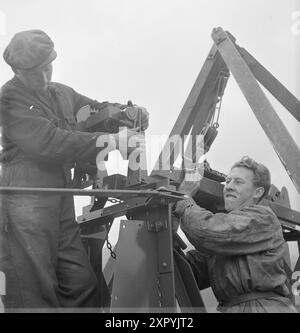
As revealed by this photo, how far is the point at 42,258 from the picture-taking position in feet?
9.92

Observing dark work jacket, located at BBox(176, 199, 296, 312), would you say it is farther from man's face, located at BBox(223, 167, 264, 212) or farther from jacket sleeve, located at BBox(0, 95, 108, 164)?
jacket sleeve, located at BBox(0, 95, 108, 164)

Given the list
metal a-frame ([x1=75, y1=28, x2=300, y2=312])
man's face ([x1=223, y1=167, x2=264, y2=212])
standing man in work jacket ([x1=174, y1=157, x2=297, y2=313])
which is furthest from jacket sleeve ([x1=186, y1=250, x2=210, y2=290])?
metal a-frame ([x1=75, y1=28, x2=300, y2=312])

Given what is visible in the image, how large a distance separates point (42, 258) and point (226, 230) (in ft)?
3.83

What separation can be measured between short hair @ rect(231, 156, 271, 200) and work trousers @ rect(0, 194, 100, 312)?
4.79 ft

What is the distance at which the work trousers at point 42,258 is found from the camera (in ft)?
9.78

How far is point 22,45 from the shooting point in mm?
3244

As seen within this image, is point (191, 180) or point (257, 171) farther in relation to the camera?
point (257, 171)

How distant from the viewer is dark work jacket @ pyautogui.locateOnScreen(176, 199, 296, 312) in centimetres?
338

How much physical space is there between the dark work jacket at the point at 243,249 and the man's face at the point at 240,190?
1.14 ft

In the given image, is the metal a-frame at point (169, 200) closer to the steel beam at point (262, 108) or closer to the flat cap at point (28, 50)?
the steel beam at point (262, 108)

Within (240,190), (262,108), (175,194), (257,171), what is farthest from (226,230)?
(262,108)

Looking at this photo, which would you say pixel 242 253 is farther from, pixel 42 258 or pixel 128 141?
pixel 42 258

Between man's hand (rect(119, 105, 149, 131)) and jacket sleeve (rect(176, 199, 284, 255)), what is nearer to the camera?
jacket sleeve (rect(176, 199, 284, 255))

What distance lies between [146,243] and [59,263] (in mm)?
542
